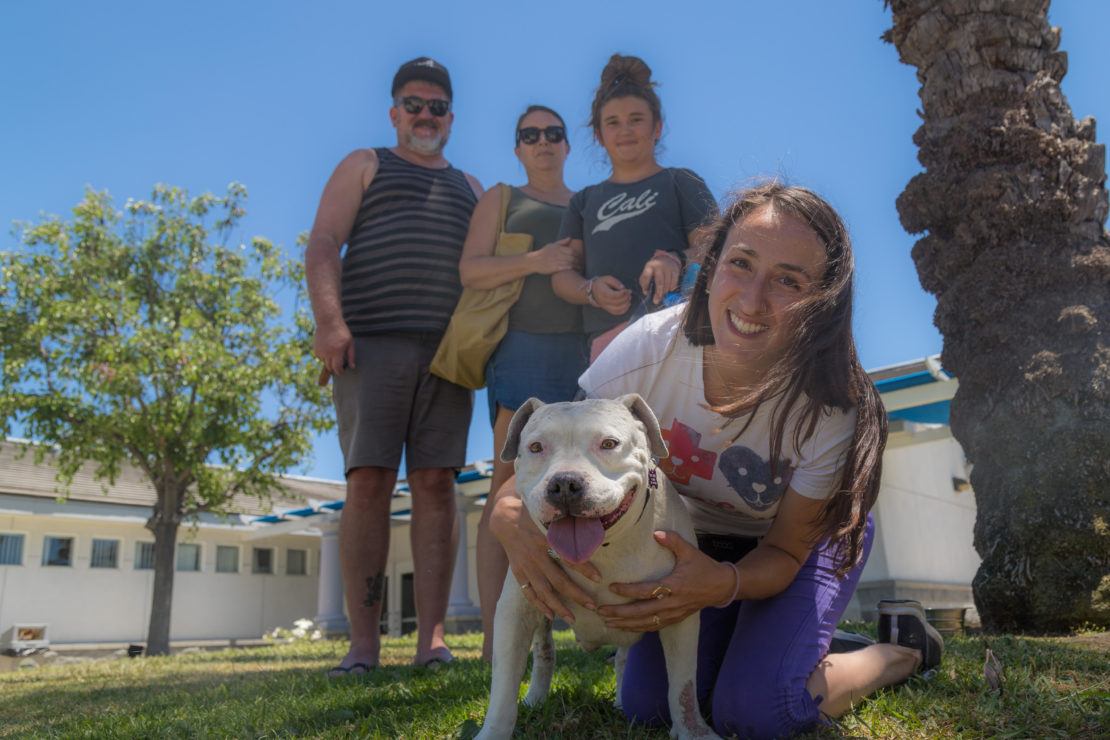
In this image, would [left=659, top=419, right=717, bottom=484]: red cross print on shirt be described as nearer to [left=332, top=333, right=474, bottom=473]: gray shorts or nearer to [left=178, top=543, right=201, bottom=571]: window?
[left=332, top=333, right=474, bottom=473]: gray shorts

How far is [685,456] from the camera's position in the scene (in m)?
2.74

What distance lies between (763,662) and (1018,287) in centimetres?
345

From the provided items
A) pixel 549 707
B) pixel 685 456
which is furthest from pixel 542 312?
pixel 549 707

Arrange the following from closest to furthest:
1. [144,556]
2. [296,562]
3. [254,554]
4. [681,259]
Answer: [681,259], [144,556], [254,554], [296,562]

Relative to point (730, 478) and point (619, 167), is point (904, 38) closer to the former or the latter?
point (619, 167)

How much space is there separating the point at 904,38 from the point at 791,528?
4.33 meters

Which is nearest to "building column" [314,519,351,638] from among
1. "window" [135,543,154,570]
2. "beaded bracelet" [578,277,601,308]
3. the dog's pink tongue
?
"window" [135,543,154,570]

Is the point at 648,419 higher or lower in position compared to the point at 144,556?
higher

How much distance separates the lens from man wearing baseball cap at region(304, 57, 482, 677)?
4.27 m

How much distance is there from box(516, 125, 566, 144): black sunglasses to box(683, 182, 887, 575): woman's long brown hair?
245 centimetres

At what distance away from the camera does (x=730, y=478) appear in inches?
106

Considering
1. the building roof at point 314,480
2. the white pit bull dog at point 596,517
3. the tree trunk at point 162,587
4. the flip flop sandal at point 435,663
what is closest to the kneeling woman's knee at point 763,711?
the white pit bull dog at point 596,517

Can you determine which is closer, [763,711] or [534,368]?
[763,711]

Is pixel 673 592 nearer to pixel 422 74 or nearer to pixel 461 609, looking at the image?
pixel 422 74
